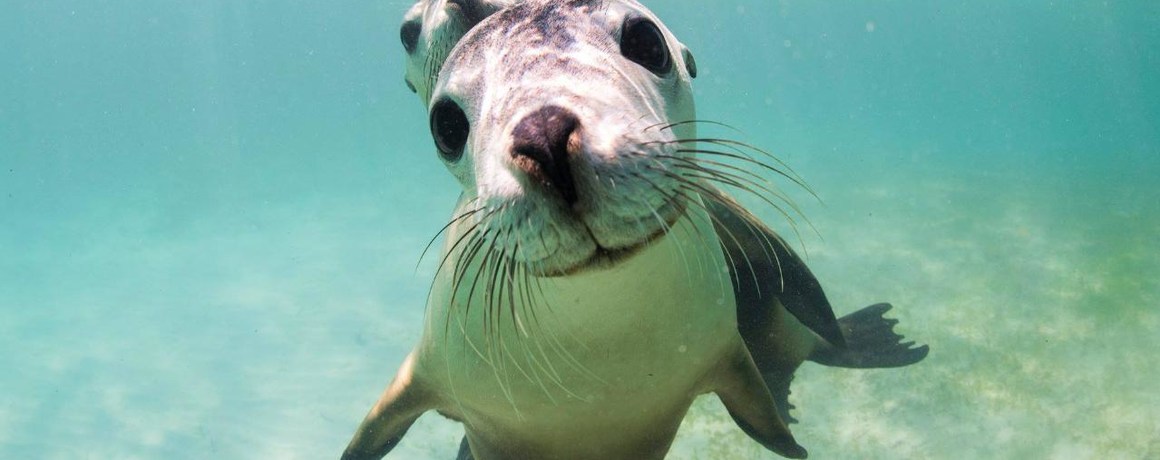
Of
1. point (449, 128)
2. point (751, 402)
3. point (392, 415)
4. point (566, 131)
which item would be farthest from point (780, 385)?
point (566, 131)

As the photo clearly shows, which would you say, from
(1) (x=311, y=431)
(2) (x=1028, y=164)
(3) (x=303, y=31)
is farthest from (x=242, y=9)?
(1) (x=311, y=431)

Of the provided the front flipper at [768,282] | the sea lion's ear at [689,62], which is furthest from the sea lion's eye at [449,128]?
the front flipper at [768,282]

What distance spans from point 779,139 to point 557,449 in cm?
2906

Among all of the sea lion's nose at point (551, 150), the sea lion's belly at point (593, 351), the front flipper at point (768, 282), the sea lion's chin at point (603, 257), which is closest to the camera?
the sea lion's nose at point (551, 150)

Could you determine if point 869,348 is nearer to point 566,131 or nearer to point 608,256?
point 608,256

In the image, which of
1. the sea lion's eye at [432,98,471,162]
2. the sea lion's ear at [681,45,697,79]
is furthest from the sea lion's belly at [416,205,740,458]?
the sea lion's ear at [681,45,697,79]

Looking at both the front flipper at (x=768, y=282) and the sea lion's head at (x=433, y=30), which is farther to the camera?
the front flipper at (x=768, y=282)

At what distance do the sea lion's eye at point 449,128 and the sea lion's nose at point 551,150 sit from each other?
63 cm

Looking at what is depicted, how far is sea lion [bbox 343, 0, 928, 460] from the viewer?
4.11 feet

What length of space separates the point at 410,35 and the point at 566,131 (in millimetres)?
1906

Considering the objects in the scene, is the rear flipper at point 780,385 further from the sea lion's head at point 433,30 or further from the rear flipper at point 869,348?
the sea lion's head at point 433,30

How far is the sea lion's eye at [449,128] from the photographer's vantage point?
182 cm

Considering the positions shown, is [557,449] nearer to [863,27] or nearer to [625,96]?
[625,96]

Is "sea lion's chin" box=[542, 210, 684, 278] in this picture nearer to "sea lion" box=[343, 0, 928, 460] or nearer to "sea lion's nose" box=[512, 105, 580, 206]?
"sea lion" box=[343, 0, 928, 460]
